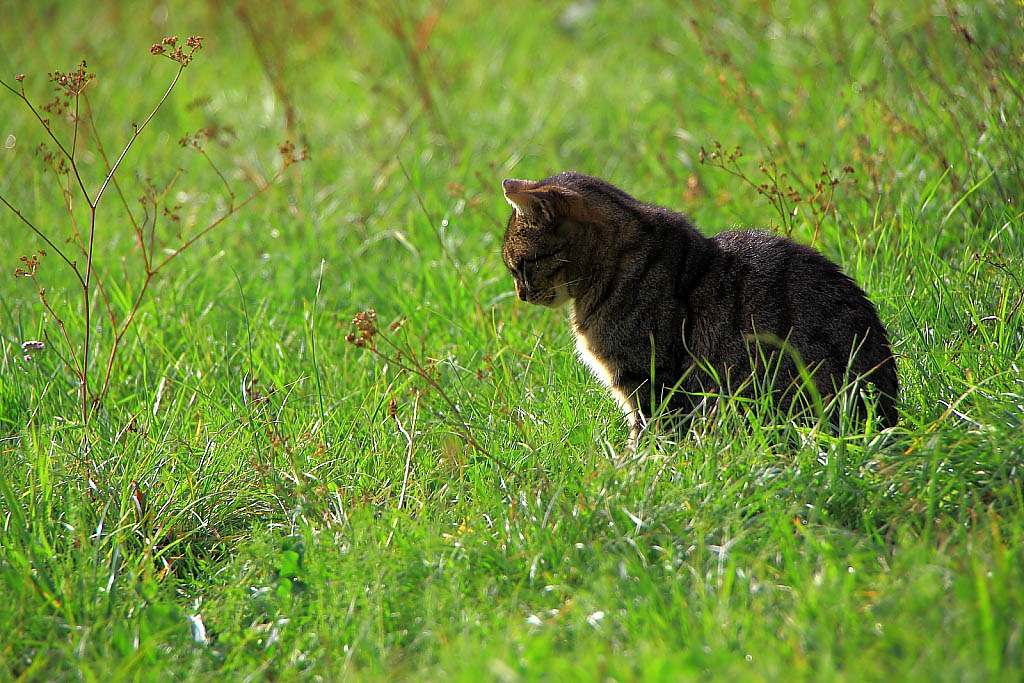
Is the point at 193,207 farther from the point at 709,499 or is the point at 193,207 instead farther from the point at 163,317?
the point at 709,499

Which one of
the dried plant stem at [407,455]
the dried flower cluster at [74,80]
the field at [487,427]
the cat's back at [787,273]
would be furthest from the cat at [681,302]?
the dried flower cluster at [74,80]

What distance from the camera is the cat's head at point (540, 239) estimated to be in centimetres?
330

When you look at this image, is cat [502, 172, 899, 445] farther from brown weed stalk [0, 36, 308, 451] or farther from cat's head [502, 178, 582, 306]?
brown weed stalk [0, 36, 308, 451]

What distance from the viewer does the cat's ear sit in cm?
327

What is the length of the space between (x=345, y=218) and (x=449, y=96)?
1.76 m

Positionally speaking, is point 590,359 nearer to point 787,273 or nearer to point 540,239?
point 540,239

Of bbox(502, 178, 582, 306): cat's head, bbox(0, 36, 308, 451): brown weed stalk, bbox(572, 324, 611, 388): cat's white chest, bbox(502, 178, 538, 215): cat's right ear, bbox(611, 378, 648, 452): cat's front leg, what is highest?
bbox(0, 36, 308, 451): brown weed stalk

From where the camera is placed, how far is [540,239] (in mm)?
3420

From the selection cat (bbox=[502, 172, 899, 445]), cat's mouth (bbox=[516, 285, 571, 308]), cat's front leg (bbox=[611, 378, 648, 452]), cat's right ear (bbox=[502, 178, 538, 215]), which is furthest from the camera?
cat's mouth (bbox=[516, 285, 571, 308])

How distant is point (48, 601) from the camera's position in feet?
7.99

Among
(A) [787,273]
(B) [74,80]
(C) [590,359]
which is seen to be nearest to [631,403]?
(C) [590,359]

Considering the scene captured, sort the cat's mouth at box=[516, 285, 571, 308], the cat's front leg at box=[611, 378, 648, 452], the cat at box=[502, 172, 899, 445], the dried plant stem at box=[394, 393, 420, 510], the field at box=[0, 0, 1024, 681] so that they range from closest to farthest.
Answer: the field at box=[0, 0, 1024, 681], the dried plant stem at box=[394, 393, 420, 510], the cat at box=[502, 172, 899, 445], the cat's front leg at box=[611, 378, 648, 452], the cat's mouth at box=[516, 285, 571, 308]

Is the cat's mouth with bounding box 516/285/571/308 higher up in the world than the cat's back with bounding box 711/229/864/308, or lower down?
higher up

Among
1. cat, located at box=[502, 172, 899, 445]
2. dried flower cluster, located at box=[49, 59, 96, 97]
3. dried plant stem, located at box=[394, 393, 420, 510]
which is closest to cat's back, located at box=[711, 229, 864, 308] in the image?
cat, located at box=[502, 172, 899, 445]
